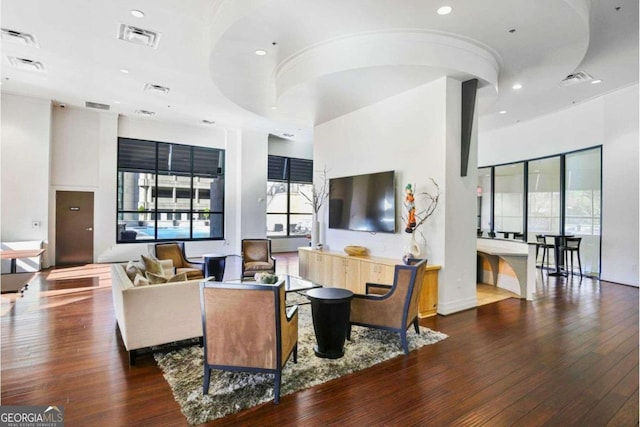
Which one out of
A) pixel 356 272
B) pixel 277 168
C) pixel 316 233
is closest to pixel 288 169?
pixel 277 168

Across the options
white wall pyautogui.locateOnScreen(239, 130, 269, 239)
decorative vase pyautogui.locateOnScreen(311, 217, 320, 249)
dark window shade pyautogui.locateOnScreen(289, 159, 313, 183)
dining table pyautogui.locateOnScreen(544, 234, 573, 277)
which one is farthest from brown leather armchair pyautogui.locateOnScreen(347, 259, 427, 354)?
dark window shade pyautogui.locateOnScreen(289, 159, 313, 183)

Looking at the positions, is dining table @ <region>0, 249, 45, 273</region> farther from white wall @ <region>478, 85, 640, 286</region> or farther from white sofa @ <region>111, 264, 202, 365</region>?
white wall @ <region>478, 85, 640, 286</region>

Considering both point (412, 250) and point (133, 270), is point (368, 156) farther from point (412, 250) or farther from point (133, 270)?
point (133, 270)

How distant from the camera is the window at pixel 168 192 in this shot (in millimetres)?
9906

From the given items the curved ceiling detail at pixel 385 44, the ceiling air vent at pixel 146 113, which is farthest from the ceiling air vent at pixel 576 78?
the ceiling air vent at pixel 146 113

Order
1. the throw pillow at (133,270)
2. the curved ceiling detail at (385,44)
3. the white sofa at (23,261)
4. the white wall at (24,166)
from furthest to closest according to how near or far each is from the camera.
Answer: the white wall at (24,166) < the white sofa at (23,261) < the throw pillow at (133,270) < the curved ceiling detail at (385,44)

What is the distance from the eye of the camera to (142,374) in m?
3.09

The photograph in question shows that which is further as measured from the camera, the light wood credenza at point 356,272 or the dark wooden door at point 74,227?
the dark wooden door at point 74,227

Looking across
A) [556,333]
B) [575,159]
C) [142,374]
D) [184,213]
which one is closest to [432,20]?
[556,333]

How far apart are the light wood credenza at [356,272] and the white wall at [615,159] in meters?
5.06

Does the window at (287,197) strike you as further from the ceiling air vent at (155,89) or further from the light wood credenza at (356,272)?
the light wood credenza at (356,272)

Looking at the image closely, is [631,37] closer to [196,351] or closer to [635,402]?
[635,402]

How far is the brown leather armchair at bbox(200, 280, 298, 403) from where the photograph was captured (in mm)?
2646

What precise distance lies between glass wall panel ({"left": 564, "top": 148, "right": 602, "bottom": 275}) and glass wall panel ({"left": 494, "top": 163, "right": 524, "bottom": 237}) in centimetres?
121
